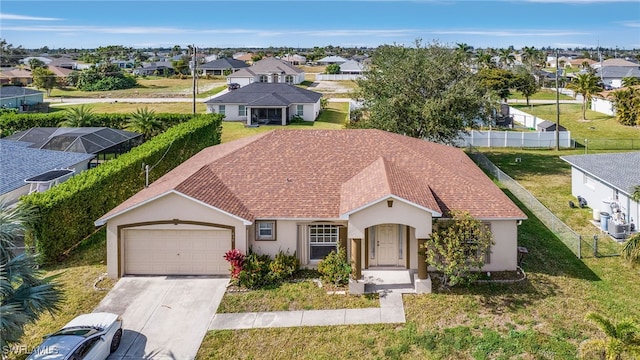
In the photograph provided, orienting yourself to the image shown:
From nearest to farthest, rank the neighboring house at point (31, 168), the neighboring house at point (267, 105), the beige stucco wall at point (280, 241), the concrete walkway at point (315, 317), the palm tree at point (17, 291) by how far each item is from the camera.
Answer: the palm tree at point (17, 291)
the concrete walkway at point (315, 317)
the beige stucco wall at point (280, 241)
the neighboring house at point (31, 168)
the neighboring house at point (267, 105)

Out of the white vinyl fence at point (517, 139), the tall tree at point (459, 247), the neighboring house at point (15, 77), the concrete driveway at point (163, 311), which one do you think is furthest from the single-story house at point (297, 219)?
the neighboring house at point (15, 77)

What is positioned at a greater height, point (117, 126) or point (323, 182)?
point (117, 126)

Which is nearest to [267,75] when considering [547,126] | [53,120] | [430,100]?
[53,120]

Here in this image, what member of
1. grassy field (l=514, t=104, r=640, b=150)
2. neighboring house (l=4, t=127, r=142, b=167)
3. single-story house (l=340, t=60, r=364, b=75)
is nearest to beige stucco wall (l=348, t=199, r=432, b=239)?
neighboring house (l=4, t=127, r=142, b=167)

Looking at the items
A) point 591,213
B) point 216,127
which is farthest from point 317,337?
point 216,127

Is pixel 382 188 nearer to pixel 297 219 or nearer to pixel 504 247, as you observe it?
pixel 297 219

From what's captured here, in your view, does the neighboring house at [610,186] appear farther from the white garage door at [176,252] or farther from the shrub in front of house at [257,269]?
the white garage door at [176,252]

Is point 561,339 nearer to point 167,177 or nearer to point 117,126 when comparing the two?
point 167,177
